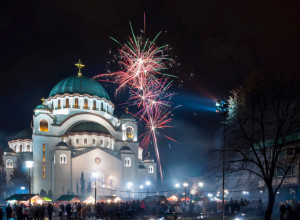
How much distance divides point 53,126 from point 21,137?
33.8 feet

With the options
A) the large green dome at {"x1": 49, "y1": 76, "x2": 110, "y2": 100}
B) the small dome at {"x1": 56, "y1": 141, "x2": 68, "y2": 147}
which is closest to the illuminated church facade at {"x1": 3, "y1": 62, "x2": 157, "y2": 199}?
the large green dome at {"x1": 49, "y1": 76, "x2": 110, "y2": 100}

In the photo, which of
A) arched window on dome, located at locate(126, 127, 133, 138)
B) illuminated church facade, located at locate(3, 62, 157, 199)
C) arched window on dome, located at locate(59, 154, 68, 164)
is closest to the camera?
arched window on dome, located at locate(59, 154, 68, 164)

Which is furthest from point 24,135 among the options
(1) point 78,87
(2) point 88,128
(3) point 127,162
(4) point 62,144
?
(3) point 127,162

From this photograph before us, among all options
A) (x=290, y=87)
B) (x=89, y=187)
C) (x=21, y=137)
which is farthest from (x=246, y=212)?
(x=21, y=137)

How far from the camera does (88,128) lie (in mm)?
65125

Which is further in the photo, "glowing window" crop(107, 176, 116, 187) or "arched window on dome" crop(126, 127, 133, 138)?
"arched window on dome" crop(126, 127, 133, 138)

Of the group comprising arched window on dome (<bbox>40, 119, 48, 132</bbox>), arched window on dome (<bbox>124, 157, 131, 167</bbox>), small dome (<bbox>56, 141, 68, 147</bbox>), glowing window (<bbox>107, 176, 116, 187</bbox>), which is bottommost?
glowing window (<bbox>107, 176, 116, 187</bbox>)

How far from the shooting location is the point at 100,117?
6981cm

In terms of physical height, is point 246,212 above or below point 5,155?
below

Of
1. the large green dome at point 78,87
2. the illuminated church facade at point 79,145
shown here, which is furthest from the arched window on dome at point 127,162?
the large green dome at point 78,87

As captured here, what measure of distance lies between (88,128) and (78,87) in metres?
10.0

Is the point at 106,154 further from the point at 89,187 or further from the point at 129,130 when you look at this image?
the point at 129,130

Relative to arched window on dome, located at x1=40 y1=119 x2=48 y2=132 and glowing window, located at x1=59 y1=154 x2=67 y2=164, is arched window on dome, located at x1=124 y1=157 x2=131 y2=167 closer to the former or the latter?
glowing window, located at x1=59 y1=154 x2=67 y2=164

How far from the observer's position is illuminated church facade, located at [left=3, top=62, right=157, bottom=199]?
61.5 m
